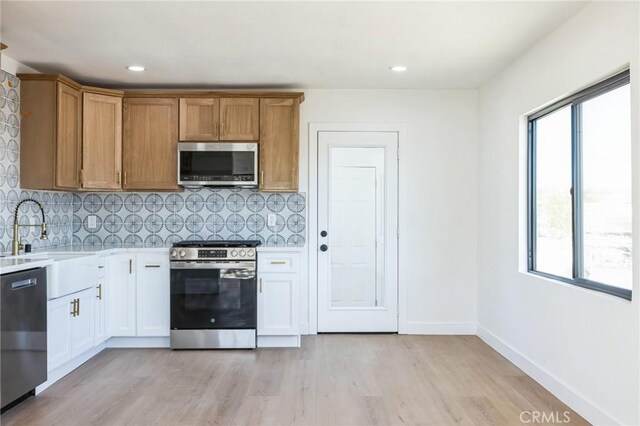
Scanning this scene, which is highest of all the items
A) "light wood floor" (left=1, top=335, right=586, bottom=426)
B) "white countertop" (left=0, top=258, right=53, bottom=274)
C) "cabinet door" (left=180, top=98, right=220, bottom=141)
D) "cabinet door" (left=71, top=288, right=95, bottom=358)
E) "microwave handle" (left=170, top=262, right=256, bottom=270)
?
"cabinet door" (left=180, top=98, right=220, bottom=141)

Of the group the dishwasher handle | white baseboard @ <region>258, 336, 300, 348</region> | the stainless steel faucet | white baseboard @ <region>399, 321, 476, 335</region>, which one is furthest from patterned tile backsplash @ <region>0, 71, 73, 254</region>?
white baseboard @ <region>399, 321, 476, 335</region>

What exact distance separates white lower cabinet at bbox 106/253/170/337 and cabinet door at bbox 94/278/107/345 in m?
0.10

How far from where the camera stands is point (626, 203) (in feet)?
8.11

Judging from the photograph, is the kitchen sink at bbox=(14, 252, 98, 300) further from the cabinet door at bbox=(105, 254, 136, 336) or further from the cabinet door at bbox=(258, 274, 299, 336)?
the cabinet door at bbox=(258, 274, 299, 336)

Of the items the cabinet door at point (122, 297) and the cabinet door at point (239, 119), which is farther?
the cabinet door at point (239, 119)

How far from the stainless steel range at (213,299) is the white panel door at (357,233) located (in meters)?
0.84

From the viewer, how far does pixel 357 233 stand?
4578 mm

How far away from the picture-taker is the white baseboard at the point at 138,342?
411 cm

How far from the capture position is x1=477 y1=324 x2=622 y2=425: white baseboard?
2.57 m

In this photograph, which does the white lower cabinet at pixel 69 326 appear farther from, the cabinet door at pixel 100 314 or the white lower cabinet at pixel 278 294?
the white lower cabinet at pixel 278 294

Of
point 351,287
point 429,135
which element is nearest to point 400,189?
point 429,135

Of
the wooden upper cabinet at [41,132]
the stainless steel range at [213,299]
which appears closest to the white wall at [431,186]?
the stainless steel range at [213,299]

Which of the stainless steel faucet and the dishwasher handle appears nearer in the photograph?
the dishwasher handle

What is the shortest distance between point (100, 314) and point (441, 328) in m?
3.16
